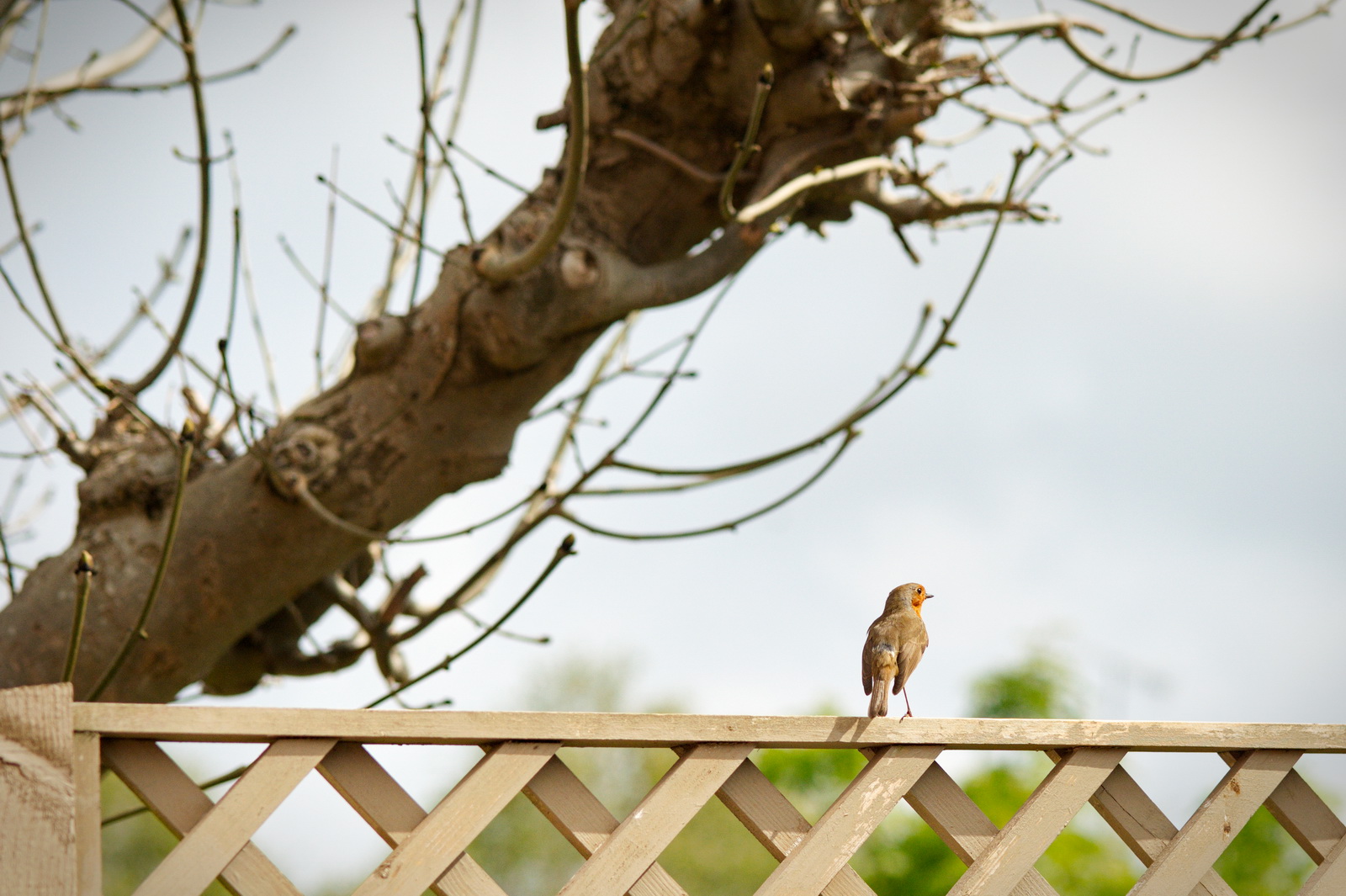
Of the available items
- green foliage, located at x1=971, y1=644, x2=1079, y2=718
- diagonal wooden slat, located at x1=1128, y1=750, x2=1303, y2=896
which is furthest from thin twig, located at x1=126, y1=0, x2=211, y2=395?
green foliage, located at x1=971, y1=644, x2=1079, y2=718

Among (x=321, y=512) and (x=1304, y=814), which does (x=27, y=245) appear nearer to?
(x=321, y=512)

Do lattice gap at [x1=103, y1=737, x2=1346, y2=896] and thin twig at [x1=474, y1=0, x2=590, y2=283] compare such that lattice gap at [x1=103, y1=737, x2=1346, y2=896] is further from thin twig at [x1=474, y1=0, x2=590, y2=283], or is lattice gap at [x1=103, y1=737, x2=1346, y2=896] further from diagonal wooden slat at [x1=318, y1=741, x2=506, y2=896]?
thin twig at [x1=474, y1=0, x2=590, y2=283]

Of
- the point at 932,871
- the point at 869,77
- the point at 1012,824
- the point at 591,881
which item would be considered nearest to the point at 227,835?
the point at 591,881

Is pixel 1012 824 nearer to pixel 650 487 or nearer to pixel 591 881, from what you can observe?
pixel 591 881

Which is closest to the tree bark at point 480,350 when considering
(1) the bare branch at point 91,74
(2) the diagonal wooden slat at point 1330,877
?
(1) the bare branch at point 91,74

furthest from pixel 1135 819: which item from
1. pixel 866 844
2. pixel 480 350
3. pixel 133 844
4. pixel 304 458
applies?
pixel 133 844

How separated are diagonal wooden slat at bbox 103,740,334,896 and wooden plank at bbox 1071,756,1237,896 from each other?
874mm

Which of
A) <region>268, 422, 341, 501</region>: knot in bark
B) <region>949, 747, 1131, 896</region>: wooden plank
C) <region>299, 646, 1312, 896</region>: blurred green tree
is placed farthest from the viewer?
<region>299, 646, 1312, 896</region>: blurred green tree

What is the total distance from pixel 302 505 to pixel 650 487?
714mm

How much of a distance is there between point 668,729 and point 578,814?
129 mm

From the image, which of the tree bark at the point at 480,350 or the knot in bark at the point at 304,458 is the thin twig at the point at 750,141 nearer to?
the tree bark at the point at 480,350

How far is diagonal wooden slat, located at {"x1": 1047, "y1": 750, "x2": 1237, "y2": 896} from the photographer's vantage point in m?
1.20

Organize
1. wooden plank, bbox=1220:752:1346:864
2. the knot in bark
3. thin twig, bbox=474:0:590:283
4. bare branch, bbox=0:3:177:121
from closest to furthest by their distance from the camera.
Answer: wooden plank, bbox=1220:752:1346:864
thin twig, bbox=474:0:590:283
the knot in bark
bare branch, bbox=0:3:177:121

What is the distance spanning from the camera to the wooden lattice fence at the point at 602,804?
36.9 inches
